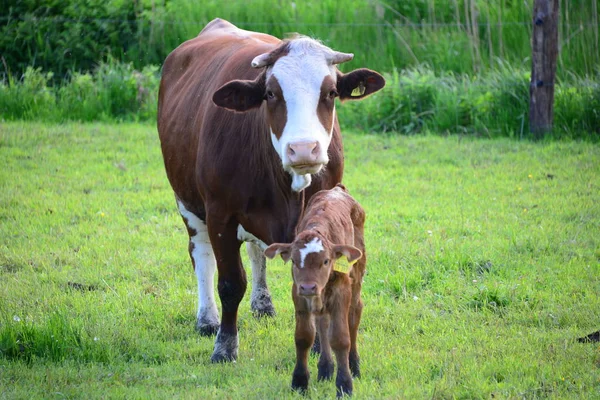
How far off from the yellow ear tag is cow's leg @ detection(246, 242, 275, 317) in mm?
Result: 2129

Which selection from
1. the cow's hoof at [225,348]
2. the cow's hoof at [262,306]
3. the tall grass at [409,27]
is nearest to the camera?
the cow's hoof at [225,348]

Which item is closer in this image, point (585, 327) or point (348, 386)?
point (348, 386)

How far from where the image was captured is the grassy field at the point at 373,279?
216 inches

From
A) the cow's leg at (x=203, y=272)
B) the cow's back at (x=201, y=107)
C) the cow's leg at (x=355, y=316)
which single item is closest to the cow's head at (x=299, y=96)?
the cow's back at (x=201, y=107)

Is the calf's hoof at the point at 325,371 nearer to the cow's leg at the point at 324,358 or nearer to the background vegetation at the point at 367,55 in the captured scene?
the cow's leg at the point at 324,358

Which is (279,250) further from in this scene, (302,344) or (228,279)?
(228,279)

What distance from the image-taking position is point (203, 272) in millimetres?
6973

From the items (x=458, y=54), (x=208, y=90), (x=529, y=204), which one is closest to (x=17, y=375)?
(x=208, y=90)

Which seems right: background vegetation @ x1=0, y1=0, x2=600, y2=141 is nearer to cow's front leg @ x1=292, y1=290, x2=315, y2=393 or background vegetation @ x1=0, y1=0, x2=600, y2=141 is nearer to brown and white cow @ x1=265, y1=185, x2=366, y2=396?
brown and white cow @ x1=265, y1=185, x2=366, y2=396

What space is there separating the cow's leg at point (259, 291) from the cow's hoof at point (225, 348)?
0.88m

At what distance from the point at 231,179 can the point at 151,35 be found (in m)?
10.4

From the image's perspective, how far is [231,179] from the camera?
5965mm

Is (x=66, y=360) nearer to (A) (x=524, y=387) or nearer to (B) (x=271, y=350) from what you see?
(B) (x=271, y=350)

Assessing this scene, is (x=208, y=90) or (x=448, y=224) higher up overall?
(x=208, y=90)
